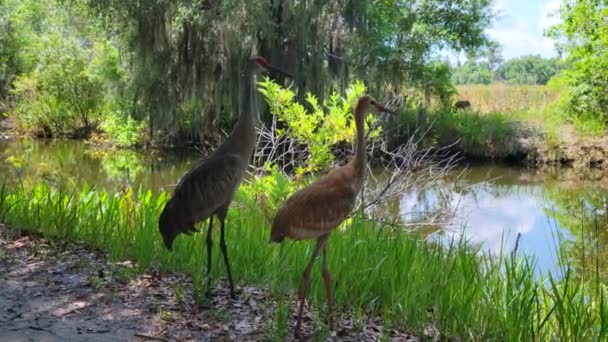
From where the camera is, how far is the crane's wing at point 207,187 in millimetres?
4324

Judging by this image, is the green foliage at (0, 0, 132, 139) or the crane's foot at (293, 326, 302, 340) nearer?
the crane's foot at (293, 326, 302, 340)

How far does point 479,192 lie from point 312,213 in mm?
13603

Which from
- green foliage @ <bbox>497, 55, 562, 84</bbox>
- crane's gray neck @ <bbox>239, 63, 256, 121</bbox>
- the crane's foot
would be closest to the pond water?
crane's gray neck @ <bbox>239, 63, 256, 121</bbox>

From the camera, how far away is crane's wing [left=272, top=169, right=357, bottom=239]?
3783 millimetres

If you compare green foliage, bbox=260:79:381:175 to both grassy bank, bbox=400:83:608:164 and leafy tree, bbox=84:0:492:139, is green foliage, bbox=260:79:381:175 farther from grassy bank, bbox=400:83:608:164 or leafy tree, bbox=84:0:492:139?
grassy bank, bbox=400:83:608:164

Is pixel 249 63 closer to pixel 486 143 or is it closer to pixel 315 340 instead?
pixel 315 340

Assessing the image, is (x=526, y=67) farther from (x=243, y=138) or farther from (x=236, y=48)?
(x=243, y=138)

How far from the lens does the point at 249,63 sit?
4.93 m

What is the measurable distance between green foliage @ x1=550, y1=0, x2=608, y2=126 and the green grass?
49.6 ft

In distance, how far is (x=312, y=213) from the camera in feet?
12.4

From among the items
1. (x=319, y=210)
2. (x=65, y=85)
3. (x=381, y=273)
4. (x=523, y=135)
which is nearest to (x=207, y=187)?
(x=319, y=210)

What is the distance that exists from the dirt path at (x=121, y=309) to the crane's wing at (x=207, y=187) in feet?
1.99

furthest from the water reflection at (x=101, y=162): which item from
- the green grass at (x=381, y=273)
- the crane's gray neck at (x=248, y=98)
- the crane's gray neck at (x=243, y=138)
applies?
the crane's gray neck at (x=243, y=138)

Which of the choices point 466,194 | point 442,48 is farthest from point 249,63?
point 442,48
